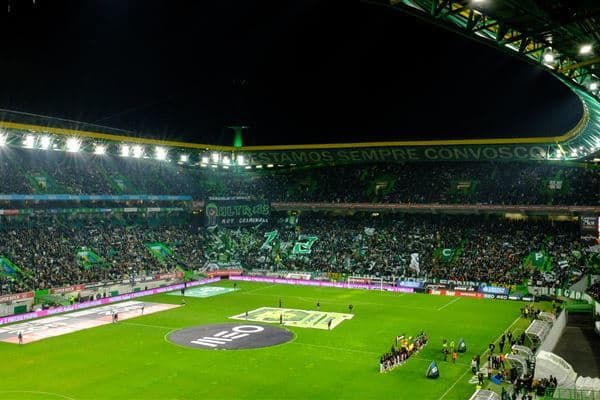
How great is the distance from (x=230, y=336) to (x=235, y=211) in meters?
33.5

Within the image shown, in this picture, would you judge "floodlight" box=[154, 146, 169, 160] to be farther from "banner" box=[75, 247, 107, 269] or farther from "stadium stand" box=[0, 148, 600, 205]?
"banner" box=[75, 247, 107, 269]

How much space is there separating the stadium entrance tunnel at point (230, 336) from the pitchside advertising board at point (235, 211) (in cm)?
2761

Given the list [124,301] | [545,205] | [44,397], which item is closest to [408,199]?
[545,205]

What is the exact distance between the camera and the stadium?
1145 inches

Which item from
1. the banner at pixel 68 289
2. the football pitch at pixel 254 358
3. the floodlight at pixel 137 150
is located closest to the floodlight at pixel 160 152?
the floodlight at pixel 137 150

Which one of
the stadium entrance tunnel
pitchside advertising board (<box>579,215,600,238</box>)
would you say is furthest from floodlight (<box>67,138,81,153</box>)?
pitchside advertising board (<box>579,215,600,238</box>)

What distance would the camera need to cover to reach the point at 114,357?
35.3m

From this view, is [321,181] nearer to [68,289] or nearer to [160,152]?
[160,152]

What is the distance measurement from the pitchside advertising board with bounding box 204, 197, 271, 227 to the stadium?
22 centimetres

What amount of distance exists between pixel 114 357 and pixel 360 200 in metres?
50.9

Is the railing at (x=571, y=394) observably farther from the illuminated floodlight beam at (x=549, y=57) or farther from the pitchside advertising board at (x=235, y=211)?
the pitchside advertising board at (x=235, y=211)

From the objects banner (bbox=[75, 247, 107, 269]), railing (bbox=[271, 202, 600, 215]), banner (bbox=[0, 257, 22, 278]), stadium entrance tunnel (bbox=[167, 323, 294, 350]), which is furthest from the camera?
railing (bbox=[271, 202, 600, 215])

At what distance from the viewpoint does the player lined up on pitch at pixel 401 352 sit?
32812 millimetres

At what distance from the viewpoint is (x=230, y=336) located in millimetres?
41094
